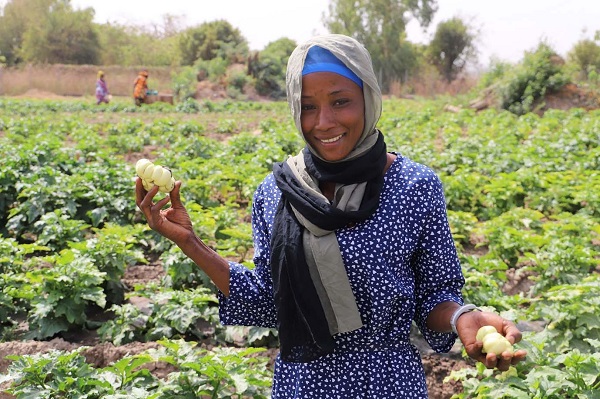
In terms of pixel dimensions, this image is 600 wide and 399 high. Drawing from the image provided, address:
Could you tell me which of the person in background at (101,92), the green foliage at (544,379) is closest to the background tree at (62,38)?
the person in background at (101,92)

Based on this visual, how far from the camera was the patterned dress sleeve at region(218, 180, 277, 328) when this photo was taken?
1.95 m

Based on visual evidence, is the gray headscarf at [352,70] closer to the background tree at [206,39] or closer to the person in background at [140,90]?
the person in background at [140,90]

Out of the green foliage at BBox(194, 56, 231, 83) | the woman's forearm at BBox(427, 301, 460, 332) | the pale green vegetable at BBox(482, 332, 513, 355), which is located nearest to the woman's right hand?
the woman's forearm at BBox(427, 301, 460, 332)

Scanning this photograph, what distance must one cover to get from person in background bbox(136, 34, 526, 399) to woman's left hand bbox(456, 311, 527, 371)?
0.12ft

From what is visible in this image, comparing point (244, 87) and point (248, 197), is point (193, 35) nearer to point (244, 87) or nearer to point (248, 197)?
point (244, 87)

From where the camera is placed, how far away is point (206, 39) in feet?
146

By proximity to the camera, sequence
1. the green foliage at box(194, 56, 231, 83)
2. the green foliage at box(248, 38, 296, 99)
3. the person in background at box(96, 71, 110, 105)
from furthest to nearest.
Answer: the green foliage at box(248, 38, 296, 99)
the green foliage at box(194, 56, 231, 83)
the person in background at box(96, 71, 110, 105)

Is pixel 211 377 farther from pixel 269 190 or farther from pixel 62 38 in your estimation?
pixel 62 38

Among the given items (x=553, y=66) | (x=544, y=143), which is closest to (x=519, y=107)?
(x=553, y=66)

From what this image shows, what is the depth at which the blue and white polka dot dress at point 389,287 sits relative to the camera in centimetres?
185

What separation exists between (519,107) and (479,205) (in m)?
15.3

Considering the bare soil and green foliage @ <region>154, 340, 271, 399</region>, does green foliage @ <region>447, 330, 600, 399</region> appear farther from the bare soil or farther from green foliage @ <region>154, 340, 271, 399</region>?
green foliage @ <region>154, 340, 271, 399</region>

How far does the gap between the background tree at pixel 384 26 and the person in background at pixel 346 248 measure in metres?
49.6

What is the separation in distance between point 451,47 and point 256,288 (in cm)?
5761
